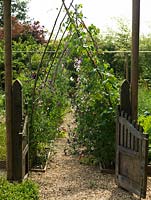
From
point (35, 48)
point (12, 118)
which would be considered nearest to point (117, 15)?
point (35, 48)

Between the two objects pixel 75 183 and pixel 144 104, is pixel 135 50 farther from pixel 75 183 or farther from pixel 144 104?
pixel 144 104

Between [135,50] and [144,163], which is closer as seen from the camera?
[144,163]

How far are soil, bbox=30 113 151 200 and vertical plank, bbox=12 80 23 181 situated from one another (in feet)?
1.11

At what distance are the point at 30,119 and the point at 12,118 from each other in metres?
0.86

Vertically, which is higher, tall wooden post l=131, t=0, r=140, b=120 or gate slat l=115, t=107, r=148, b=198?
tall wooden post l=131, t=0, r=140, b=120

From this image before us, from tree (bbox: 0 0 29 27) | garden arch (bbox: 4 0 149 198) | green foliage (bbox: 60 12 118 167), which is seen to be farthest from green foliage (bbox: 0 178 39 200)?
tree (bbox: 0 0 29 27)

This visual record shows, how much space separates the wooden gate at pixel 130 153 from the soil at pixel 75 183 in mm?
173

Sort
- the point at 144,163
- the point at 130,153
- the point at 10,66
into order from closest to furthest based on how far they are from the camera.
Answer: the point at 144,163 < the point at 130,153 < the point at 10,66

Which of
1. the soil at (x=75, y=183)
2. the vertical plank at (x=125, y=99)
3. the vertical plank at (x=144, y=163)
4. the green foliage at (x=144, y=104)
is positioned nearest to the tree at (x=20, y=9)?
the green foliage at (x=144, y=104)

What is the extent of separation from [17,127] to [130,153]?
3.93 feet

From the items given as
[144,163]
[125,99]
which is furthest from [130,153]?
[125,99]

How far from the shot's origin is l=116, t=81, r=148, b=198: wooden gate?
155 inches

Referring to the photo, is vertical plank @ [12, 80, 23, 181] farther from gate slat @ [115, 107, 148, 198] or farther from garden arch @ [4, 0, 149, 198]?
gate slat @ [115, 107, 148, 198]

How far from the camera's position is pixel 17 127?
448 centimetres
